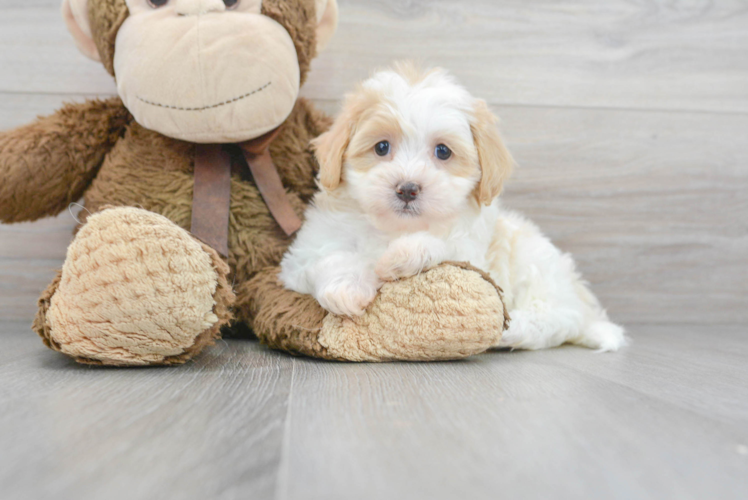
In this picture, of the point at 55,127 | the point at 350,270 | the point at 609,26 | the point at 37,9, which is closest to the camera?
the point at 350,270

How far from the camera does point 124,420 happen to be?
0.71 meters

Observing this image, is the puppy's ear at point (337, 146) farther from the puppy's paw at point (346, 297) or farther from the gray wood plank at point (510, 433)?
the gray wood plank at point (510, 433)

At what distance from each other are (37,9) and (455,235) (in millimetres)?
1331

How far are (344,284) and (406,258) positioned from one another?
133mm

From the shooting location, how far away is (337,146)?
3.84 feet

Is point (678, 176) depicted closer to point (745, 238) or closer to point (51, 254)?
point (745, 238)

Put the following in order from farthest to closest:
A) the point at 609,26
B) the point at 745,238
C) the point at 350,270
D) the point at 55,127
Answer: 1. the point at 745,238
2. the point at 609,26
3. the point at 55,127
4. the point at 350,270

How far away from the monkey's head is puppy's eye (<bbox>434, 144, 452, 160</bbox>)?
1.20 ft

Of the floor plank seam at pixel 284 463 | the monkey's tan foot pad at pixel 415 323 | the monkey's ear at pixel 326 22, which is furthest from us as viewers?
the monkey's ear at pixel 326 22

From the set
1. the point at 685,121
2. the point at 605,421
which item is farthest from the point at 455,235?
the point at 685,121

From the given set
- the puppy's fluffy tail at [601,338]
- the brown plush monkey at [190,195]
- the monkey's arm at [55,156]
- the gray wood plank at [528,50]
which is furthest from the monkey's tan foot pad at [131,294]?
the puppy's fluffy tail at [601,338]

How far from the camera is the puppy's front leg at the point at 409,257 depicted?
107cm

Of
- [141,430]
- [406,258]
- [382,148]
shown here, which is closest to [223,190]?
[382,148]

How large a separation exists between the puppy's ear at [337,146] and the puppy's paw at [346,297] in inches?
9.2
